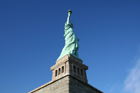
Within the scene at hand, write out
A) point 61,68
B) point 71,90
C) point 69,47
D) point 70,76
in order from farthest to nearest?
point 69,47
point 61,68
point 70,76
point 71,90

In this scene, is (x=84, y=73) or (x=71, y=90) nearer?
(x=71, y=90)

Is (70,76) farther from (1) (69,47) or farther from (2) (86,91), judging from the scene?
(1) (69,47)

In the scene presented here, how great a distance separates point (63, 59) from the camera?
2373 centimetres

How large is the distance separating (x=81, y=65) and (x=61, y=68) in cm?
285

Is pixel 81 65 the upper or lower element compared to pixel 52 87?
upper

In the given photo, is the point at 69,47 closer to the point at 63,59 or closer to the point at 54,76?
the point at 63,59

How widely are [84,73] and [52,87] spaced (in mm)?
5627

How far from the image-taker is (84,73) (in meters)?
23.6

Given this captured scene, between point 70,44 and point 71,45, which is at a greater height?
point 70,44

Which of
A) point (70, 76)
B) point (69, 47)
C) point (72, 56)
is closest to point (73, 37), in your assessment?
point (69, 47)

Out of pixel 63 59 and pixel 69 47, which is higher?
pixel 69 47

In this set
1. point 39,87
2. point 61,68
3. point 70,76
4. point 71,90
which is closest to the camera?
point 71,90

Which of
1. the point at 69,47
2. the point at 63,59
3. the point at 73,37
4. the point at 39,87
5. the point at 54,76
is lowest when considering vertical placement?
the point at 39,87

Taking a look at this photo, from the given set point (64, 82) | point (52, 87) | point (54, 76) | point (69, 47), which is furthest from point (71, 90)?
point (69, 47)
